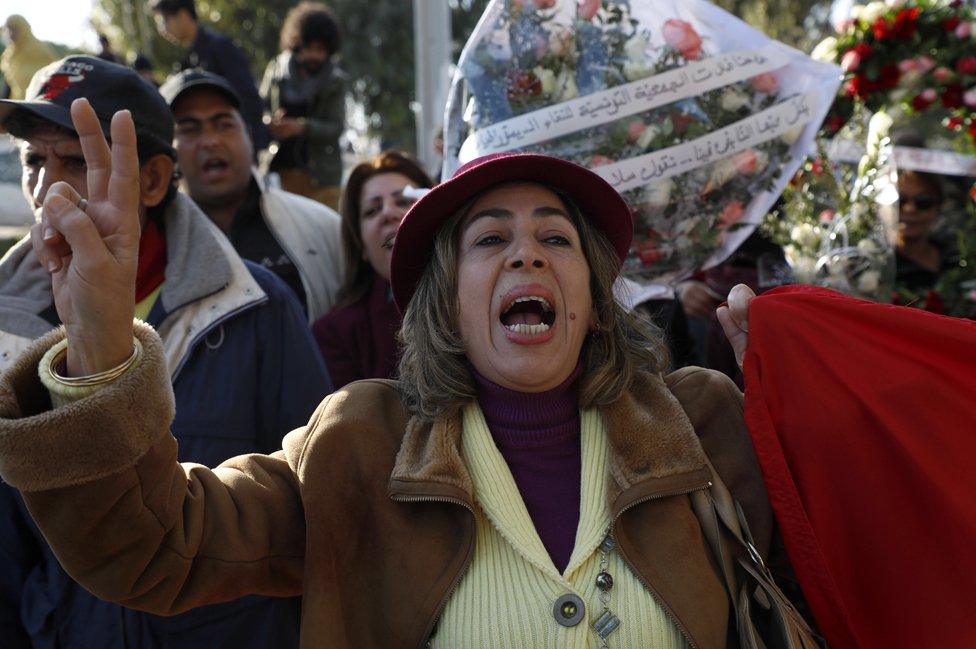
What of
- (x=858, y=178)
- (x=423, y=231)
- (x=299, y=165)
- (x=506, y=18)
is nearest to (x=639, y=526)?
(x=423, y=231)

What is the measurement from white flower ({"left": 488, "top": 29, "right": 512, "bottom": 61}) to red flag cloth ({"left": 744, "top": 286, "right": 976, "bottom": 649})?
59.1 inches

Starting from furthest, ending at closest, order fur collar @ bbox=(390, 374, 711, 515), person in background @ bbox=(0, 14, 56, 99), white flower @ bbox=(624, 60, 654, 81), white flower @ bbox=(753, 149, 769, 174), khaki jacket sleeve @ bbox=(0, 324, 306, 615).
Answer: person in background @ bbox=(0, 14, 56, 99)
white flower @ bbox=(753, 149, 769, 174)
white flower @ bbox=(624, 60, 654, 81)
fur collar @ bbox=(390, 374, 711, 515)
khaki jacket sleeve @ bbox=(0, 324, 306, 615)

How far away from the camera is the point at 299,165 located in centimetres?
642

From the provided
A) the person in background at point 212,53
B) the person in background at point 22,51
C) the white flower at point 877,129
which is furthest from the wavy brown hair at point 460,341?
the person in background at point 22,51

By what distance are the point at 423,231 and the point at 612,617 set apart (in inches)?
41.8

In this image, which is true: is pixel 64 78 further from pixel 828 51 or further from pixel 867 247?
pixel 828 51

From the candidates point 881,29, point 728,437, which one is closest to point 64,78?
point 728,437

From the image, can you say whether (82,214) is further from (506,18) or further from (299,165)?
(299,165)

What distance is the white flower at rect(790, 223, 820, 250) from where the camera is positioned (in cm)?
392

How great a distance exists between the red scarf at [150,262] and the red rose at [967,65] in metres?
3.44

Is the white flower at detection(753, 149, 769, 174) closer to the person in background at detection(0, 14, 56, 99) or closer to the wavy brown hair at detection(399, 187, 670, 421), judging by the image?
the wavy brown hair at detection(399, 187, 670, 421)

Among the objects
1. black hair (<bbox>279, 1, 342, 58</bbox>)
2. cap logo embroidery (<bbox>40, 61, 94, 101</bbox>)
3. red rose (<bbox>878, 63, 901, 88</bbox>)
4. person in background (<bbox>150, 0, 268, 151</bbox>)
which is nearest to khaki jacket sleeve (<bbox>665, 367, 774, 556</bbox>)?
cap logo embroidery (<bbox>40, 61, 94, 101</bbox>)

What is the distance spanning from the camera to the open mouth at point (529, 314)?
2.49m

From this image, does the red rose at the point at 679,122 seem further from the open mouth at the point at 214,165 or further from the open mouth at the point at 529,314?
the open mouth at the point at 214,165
